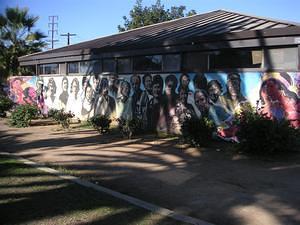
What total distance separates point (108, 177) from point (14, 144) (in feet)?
17.3

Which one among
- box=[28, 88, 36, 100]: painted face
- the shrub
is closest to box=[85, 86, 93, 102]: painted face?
the shrub

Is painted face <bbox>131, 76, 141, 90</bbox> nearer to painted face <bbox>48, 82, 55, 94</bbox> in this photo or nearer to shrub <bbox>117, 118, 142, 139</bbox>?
shrub <bbox>117, 118, 142, 139</bbox>

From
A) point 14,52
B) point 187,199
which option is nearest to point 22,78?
point 14,52

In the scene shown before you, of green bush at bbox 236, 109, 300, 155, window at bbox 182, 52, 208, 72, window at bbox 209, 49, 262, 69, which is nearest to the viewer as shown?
green bush at bbox 236, 109, 300, 155

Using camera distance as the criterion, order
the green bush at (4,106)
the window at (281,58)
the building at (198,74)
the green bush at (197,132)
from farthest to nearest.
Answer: the green bush at (4,106) → the green bush at (197,132) → the building at (198,74) → the window at (281,58)

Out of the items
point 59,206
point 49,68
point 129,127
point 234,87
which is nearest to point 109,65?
point 129,127

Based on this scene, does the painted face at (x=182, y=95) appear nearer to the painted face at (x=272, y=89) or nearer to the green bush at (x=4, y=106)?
the painted face at (x=272, y=89)

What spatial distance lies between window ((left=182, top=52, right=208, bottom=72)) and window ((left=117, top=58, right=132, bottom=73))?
292 centimetres

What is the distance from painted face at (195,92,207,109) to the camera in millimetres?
12914

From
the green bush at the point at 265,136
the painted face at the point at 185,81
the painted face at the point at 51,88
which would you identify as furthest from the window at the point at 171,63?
the painted face at the point at 51,88

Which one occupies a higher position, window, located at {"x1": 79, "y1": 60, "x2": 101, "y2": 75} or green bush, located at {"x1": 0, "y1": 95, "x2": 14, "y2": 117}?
window, located at {"x1": 79, "y1": 60, "x2": 101, "y2": 75}

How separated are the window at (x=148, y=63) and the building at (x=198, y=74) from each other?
0.03 metres

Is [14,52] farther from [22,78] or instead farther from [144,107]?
[144,107]

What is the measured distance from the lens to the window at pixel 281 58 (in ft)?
35.2
